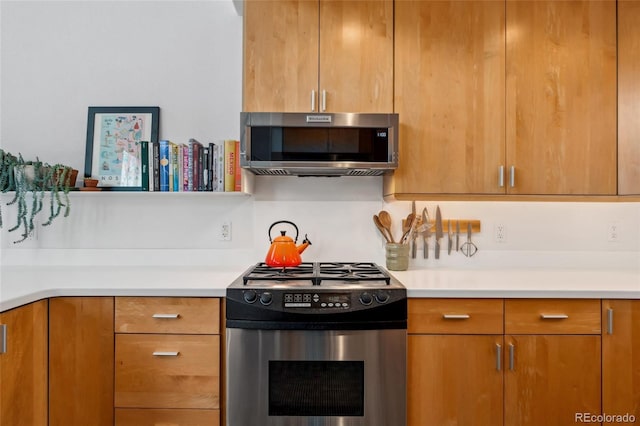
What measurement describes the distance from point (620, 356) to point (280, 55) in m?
1.95

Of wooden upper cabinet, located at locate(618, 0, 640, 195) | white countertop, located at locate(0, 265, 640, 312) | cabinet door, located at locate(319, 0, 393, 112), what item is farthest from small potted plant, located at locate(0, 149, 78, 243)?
wooden upper cabinet, located at locate(618, 0, 640, 195)

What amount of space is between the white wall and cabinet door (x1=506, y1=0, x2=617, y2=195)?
34 centimetres

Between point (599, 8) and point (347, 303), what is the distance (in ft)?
6.11

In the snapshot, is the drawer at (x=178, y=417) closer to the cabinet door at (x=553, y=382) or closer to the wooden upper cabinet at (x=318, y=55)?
the cabinet door at (x=553, y=382)

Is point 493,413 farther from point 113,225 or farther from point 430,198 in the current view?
point 113,225

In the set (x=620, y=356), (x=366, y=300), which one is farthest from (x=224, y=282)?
(x=620, y=356)

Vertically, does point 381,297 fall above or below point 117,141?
below

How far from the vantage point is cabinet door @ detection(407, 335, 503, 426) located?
1.58 m

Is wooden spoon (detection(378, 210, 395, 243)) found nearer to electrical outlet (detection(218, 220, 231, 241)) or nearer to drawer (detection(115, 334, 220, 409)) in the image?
electrical outlet (detection(218, 220, 231, 241))

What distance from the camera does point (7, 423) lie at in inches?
53.9

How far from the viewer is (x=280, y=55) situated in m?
1.89

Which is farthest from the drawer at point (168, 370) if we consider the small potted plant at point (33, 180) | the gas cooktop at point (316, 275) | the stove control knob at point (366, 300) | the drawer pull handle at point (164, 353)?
the small potted plant at point (33, 180)

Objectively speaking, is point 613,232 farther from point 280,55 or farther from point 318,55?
point 280,55

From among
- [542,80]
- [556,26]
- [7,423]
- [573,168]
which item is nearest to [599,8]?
[556,26]
